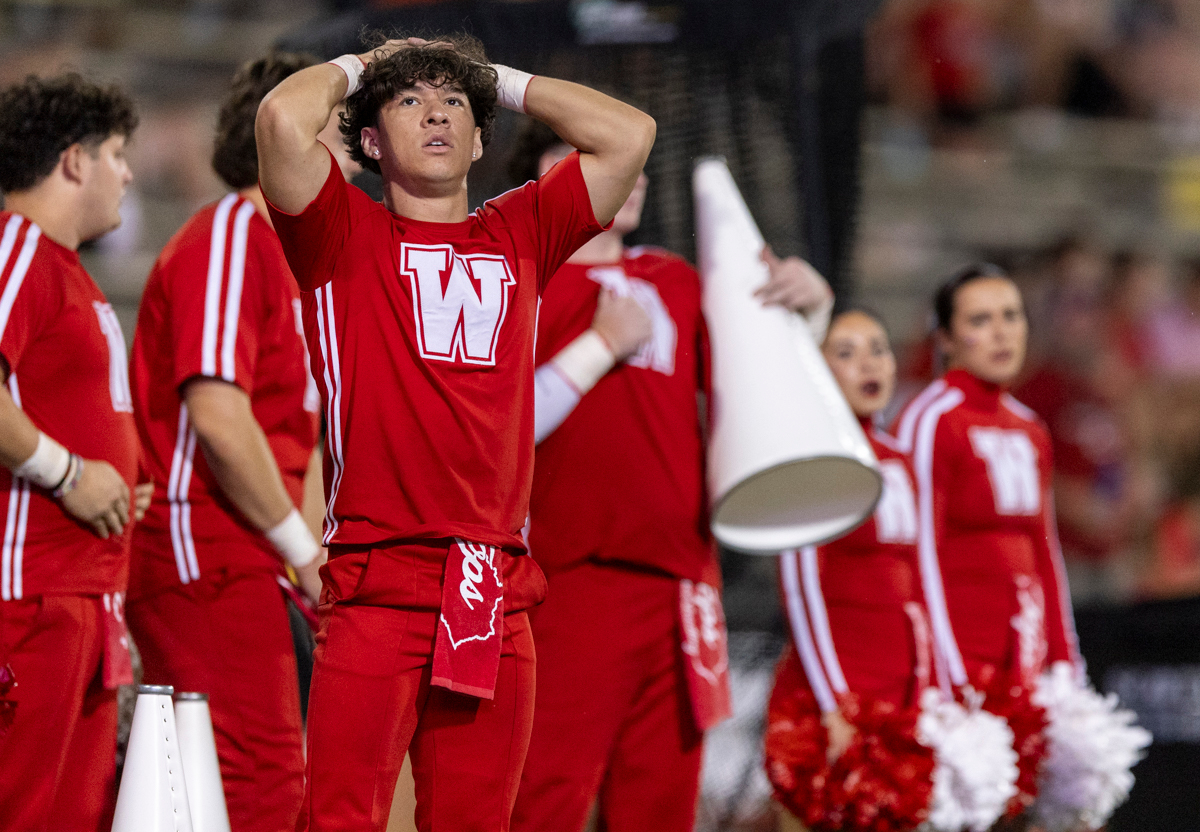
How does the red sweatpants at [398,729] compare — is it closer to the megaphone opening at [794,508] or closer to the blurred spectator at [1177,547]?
the megaphone opening at [794,508]

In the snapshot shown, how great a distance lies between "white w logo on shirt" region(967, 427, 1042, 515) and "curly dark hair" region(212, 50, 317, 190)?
2055 mm

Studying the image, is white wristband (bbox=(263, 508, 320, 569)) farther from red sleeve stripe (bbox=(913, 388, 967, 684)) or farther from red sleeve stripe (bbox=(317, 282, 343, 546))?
red sleeve stripe (bbox=(913, 388, 967, 684))

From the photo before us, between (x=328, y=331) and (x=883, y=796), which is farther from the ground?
(x=328, y=331)

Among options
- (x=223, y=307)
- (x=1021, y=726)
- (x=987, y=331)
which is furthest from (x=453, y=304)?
(x=987, y=331)

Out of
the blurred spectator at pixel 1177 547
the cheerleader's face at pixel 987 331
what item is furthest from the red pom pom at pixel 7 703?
the blurred spectator at pixel 1177 547

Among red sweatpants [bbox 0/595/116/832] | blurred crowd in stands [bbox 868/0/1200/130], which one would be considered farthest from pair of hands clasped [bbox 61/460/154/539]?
blurred crowd in stands [bbox 868/0/1200/130]

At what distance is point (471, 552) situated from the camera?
2.03 metres

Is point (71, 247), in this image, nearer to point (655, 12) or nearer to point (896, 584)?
point (655, 12)

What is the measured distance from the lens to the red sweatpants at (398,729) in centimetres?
197

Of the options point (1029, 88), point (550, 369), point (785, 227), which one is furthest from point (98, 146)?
point (1029, 88)

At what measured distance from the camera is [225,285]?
282 cm

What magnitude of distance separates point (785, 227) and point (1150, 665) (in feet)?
6.34

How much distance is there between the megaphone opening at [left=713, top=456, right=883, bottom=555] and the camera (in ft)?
9.53

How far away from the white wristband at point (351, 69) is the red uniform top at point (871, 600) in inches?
70.1
